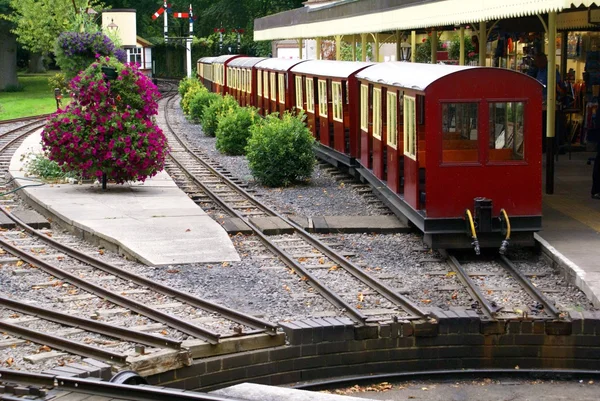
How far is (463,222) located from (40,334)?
5.70m

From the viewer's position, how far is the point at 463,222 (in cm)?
1268

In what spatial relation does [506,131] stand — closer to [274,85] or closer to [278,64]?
[274,85]

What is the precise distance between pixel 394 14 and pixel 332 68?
378 cm

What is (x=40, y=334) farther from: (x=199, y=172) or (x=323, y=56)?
(x=323, y=56)

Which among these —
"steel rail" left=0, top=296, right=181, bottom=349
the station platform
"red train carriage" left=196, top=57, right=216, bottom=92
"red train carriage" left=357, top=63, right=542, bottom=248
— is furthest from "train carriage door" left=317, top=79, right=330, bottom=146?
"red train carriage" left=196, top=57, right=216, bottom=92

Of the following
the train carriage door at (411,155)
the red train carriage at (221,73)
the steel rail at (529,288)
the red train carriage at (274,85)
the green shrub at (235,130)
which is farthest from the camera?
the red train carriage at (221,73)

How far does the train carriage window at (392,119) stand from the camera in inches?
581

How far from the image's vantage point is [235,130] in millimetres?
26391

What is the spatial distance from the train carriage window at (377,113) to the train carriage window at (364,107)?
77cm

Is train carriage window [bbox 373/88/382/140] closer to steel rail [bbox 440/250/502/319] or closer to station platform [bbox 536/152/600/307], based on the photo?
station platform [bbox 536/152/600/307]

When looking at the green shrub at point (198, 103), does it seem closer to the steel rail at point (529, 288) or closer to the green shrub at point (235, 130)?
the green shrub at point (235, 130)

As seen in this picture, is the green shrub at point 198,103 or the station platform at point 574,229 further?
the green shrub at point 198,103

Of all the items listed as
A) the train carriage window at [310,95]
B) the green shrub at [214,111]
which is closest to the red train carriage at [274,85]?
the green shrub at [214,111]

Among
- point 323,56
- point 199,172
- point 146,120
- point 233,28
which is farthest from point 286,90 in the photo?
point 233,28
